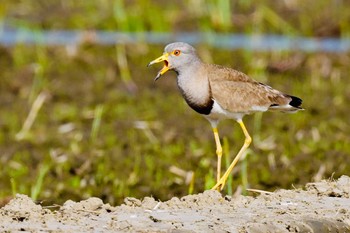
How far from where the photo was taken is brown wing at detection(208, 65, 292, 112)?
7.13m

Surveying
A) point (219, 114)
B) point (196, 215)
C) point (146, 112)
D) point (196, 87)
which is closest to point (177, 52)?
point (196, 87)

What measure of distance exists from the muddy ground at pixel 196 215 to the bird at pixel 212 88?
0.73m

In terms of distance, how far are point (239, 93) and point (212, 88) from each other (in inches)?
9.6

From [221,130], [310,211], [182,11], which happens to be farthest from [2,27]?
[310,211]

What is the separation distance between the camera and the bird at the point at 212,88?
7.05 m

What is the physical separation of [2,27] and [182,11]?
2.54 m

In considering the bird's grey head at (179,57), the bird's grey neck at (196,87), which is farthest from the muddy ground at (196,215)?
the bird's grey head at (179,57)

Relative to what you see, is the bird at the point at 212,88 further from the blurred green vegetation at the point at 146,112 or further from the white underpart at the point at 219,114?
the blurred green vegetation at the point at 146,112

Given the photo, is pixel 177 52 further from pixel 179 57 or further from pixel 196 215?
pixel 196 215

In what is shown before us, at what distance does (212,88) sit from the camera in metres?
7.10

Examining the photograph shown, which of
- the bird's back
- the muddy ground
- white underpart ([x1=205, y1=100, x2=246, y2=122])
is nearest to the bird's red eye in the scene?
the bird's back

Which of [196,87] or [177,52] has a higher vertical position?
[177,52]

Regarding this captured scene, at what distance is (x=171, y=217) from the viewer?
6039mm

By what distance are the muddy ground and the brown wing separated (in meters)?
0.76
